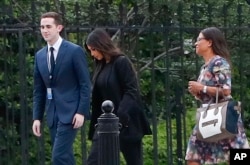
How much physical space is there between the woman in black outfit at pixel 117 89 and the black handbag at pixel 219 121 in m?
0.63

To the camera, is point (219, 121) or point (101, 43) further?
point (101, 43)

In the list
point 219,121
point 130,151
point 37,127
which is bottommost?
point 130,151

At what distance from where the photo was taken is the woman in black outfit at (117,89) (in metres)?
8.91

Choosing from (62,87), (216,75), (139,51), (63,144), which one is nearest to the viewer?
(216,75)

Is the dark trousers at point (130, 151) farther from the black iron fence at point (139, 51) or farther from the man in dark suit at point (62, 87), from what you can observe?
the black iron fence at point (139, 51)

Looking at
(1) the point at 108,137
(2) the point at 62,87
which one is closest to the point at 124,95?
(2) the point at 62,87

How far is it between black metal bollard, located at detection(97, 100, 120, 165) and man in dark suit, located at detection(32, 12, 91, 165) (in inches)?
49.9

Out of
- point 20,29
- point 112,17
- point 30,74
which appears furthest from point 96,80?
point 30,74

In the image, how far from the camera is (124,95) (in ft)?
29.3

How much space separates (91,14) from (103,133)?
2.63 metres

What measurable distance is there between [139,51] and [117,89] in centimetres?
302

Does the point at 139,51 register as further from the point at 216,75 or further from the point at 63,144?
the point at 216,75

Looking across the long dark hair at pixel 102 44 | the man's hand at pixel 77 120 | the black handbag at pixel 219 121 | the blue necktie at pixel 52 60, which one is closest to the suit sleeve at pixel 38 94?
the blue necktie at pixel 52 60

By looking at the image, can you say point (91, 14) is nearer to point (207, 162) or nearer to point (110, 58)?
point (110, 58)
